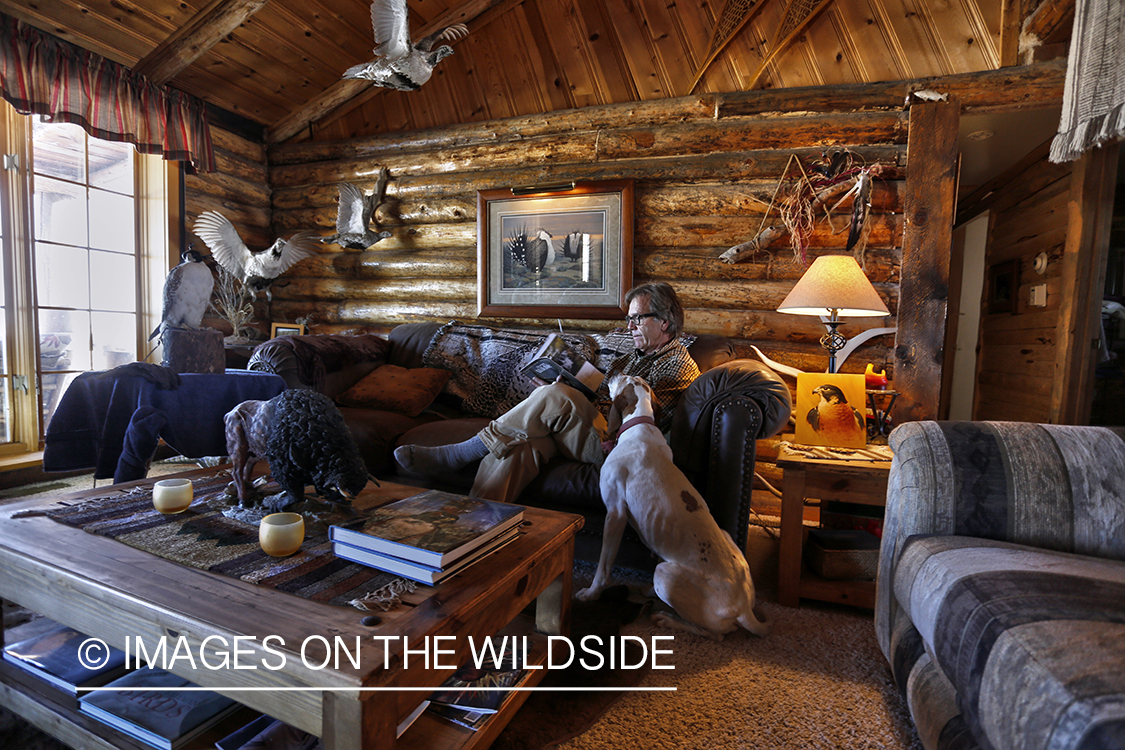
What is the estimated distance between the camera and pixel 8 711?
1.35 m

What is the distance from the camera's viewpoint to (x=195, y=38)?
3.60 metres

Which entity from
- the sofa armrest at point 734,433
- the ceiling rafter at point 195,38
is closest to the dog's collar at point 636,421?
the sofa armrest at point 734,433

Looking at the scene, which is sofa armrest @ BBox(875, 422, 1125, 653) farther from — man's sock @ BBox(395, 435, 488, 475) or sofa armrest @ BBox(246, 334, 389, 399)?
sofa armrest @ BBox(246, 334, 389, 399)

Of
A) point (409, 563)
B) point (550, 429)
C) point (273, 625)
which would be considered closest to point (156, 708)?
point (273, 625)

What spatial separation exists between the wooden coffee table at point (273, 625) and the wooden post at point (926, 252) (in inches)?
99.0

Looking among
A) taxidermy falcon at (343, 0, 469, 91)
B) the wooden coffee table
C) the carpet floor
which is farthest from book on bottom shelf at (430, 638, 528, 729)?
taxidermy falcon at (343, 0, 469, 91)

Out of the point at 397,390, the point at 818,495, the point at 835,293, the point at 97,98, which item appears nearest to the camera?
the point at 818,495

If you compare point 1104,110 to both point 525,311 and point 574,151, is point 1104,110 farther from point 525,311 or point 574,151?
point 525,311

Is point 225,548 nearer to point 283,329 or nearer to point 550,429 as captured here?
point 550,429

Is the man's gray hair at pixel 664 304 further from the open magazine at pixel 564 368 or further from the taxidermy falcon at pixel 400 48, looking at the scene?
the taxidermy falcon at pixel 400 48

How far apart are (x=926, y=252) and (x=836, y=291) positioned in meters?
0.85

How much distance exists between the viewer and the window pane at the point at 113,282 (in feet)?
12.8

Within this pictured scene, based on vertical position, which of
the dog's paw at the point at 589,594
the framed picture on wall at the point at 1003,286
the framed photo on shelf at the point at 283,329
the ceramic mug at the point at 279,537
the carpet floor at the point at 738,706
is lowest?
the carpet floor at the point at 738,706

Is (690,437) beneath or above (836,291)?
beneath
